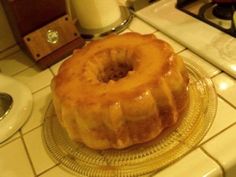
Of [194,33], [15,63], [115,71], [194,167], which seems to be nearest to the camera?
[194,167]

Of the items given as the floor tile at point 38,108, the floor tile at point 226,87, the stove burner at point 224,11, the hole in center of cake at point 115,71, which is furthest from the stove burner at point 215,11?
the floor tile at point 38,108

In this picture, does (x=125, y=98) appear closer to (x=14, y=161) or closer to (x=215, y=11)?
(x=14, y=161)

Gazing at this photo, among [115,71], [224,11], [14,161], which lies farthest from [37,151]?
[224,11]

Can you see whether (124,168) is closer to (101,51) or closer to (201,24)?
(101,51)

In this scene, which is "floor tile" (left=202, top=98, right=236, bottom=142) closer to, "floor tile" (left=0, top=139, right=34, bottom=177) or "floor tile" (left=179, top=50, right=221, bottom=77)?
"floor tile" (left=179, top=50, right=221, bottom=77)

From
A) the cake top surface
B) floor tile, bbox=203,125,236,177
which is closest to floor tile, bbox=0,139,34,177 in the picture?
the cake top surface

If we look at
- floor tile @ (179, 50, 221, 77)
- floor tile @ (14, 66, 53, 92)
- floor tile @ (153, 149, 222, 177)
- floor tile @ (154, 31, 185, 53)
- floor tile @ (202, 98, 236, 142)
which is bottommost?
floor tile @ (202, 98, 236, 142)
